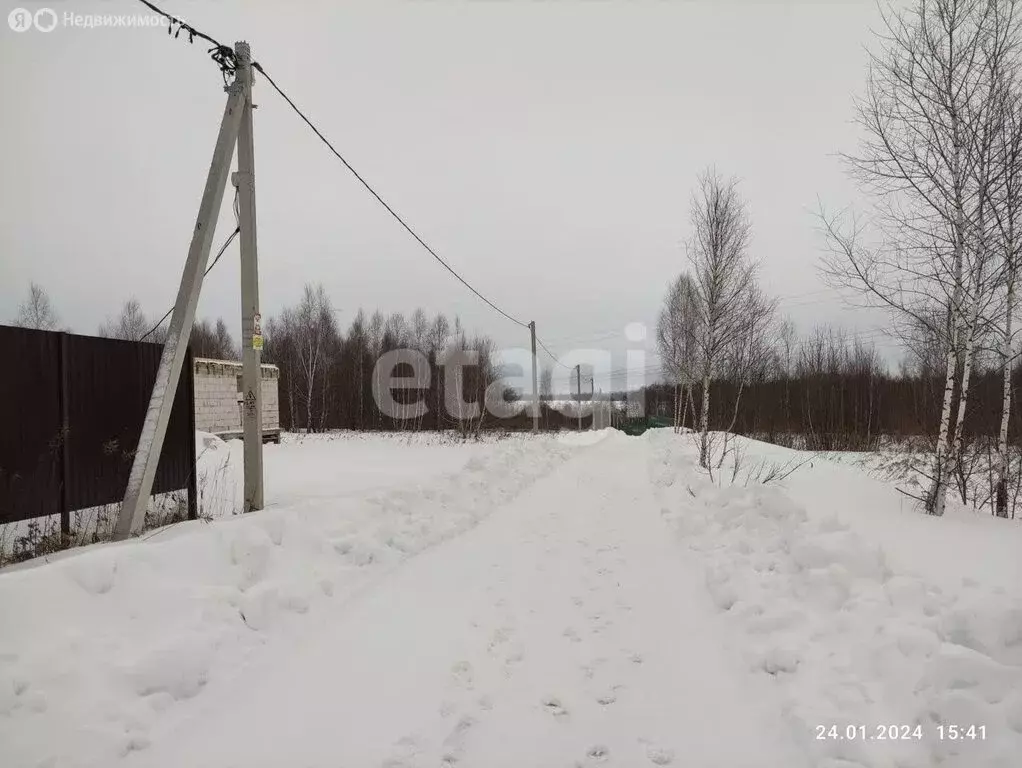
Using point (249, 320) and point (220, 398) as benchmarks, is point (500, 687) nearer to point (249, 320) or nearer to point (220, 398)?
point (249, 320)

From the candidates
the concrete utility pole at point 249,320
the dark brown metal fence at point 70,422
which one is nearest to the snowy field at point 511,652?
the concrete utility pole at point 249,320

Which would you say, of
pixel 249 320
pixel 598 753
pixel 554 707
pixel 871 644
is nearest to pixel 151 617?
pixel 554 707

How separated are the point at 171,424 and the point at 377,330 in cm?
4494

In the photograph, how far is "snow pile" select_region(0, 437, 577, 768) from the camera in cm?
239

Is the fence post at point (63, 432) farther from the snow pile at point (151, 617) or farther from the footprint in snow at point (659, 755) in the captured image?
the footprint in snow at point (659, 755)

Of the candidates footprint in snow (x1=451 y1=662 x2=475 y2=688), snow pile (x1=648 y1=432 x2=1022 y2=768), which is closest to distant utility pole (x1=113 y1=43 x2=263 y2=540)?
footprint in snow (x1=451 y1=662 x2=475 y2=688)

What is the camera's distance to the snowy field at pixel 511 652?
7.83 feet

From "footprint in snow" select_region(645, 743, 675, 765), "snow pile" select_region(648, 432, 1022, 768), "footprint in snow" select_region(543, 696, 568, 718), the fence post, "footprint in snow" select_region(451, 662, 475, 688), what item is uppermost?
the fence post

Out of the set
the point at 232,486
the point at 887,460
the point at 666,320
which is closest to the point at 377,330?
the point at 666,320

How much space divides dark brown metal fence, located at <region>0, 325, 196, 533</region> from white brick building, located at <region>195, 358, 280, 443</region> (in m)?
14.0

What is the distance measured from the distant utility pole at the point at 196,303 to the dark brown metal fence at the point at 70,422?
54 centimetres

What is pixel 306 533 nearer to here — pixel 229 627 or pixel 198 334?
pixel 229 627

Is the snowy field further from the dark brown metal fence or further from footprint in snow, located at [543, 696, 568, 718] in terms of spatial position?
the dark brown metal fence

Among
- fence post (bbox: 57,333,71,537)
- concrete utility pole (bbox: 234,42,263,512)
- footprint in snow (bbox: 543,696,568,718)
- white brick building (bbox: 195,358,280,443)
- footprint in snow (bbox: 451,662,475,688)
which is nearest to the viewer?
footprint in snow (bbox: 543,696,568,718)
